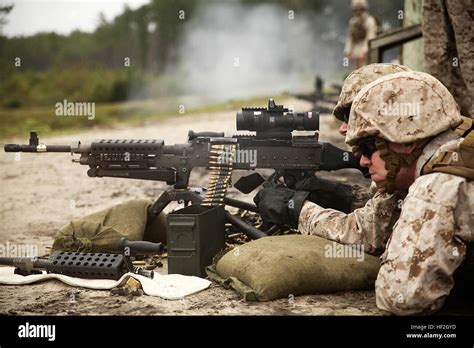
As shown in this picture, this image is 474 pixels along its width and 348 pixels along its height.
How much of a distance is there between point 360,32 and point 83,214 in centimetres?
1119

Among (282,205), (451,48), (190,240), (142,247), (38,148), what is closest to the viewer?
(190,240)

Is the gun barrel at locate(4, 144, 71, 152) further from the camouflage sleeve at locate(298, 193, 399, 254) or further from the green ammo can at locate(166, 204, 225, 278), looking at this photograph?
the camouflage sleeve at locate(298, 193, 399, 254)

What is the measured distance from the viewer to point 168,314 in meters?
4.43

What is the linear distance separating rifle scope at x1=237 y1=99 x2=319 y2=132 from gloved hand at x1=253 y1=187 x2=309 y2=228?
761 mm

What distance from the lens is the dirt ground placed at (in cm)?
453

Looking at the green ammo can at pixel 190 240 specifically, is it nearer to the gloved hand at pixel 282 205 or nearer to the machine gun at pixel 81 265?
the machine gun at pixel 81 265

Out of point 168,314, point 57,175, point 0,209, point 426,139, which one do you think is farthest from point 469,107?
point 57,175

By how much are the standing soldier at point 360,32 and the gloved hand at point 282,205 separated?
12.5m

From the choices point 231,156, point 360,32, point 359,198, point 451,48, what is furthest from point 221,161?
point 360,32

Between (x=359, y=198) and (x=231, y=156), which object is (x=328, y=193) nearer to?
(x=359, y=198)

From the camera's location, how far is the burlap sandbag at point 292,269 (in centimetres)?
461

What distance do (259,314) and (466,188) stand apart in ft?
4.94

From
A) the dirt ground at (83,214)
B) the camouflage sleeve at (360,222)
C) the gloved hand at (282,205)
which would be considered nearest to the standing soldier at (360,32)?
Result: the dirt ground at (83,214)

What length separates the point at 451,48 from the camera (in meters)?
6.96
